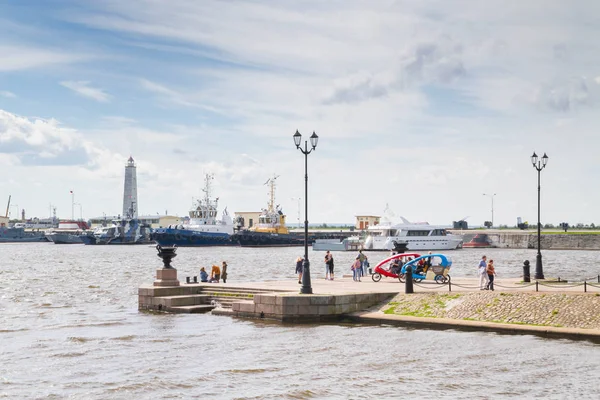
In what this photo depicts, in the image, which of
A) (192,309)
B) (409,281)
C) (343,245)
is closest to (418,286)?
(409,281)

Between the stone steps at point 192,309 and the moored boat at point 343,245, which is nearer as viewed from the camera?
the stone steps at point 192,309

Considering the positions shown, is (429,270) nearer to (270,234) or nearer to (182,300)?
(182,300)

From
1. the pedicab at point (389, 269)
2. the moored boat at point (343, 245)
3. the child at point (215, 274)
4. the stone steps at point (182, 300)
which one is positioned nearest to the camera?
the stone steps at point (182, 300)

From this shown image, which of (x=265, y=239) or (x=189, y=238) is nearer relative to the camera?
(x=189, y=238)

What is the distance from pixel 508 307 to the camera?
27328mm

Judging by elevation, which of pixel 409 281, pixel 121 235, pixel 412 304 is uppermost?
pixel 121 235

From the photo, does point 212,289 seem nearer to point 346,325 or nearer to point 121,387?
point 346,325

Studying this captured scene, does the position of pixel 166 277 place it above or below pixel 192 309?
above

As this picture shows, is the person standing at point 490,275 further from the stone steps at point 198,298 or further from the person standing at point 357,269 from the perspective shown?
the person standing at point 357,269

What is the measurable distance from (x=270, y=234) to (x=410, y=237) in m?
41.1

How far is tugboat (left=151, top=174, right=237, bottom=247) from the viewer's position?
13812cm

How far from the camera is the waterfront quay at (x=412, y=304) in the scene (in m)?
25.9

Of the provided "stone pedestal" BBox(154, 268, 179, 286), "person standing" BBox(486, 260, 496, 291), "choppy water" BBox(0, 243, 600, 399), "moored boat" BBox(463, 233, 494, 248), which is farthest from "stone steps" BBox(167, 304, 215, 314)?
"moored boat" BBox(463, 233, 494, 248)

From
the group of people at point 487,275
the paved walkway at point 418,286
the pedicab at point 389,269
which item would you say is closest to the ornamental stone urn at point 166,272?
the paved walkway at point 418,286
